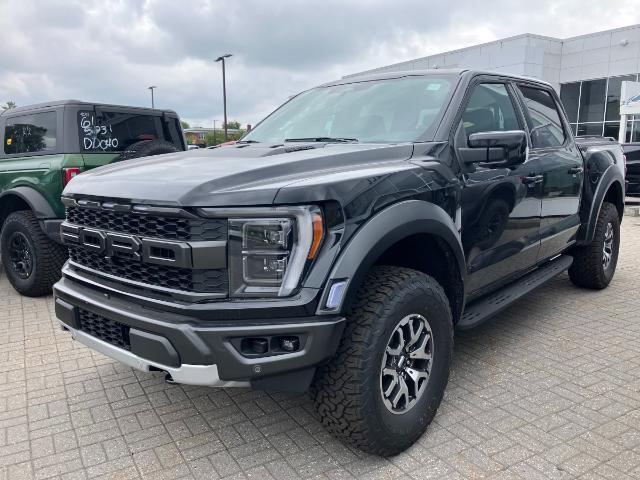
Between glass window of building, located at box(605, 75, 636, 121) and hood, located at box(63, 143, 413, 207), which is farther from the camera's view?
glass window of building, located at box(605, 75, 636, 121)

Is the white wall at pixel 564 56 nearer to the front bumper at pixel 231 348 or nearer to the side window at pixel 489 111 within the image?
the side window at pixel 489 111

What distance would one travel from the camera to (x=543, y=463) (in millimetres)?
2582

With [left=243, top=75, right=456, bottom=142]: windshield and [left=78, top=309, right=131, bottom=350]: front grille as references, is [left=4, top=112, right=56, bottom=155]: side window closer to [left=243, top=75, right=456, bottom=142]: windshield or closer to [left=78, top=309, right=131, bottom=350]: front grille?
[left=243, top=75, right=456, bottom=142]: windshield

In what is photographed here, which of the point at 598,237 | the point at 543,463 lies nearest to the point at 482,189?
the point at 543,463

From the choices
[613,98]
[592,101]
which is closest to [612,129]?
[613,98]

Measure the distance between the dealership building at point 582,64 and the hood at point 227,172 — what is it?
81.8ft

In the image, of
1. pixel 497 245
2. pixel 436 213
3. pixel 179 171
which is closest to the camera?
pixel 179 171

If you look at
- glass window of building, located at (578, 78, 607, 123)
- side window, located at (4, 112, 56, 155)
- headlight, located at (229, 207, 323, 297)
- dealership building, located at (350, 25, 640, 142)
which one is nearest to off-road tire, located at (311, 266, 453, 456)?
headlight, located at (229, 207, 323, 297)

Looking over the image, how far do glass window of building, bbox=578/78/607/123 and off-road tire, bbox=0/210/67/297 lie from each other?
93.7 ft

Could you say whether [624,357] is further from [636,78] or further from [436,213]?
[636,78]

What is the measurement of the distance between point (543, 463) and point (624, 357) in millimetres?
1695

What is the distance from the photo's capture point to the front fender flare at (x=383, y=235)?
7.42 ft

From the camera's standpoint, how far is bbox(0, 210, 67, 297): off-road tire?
530 centimetres

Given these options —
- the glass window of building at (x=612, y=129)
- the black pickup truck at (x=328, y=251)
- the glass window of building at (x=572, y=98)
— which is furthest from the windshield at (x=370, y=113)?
the glass window of building at (x=572, y=98)
